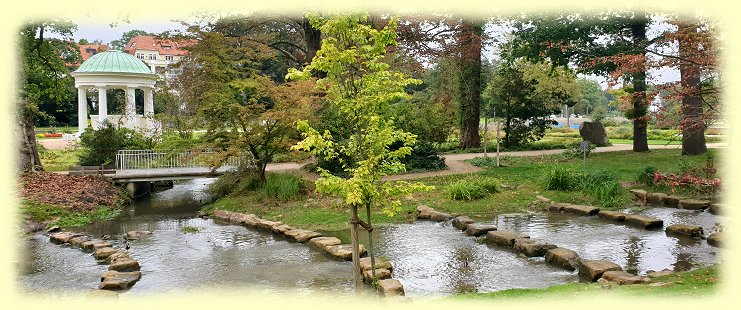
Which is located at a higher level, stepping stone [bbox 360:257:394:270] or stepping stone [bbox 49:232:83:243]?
stepping stone [bbox 360:257:394:270]

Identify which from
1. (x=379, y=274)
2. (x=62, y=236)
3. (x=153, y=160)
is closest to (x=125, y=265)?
(x=62, y=236)

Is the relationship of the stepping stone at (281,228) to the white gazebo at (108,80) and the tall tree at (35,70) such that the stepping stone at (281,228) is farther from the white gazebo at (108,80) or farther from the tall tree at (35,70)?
the white gazebo at (108,80)

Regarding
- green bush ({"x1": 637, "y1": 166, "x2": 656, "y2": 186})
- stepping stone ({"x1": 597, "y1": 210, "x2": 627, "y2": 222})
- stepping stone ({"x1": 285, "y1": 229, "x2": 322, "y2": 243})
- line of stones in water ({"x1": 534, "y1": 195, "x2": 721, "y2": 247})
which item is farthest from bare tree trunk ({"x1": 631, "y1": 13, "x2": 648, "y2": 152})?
stepping stone ({"x1": 285, "y1": 229, "x2": 322, "y2": 243})

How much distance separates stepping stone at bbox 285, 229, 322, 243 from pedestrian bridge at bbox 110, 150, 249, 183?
23.0ft

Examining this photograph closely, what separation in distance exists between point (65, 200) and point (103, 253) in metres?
6.64

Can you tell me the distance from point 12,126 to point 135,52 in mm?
57177

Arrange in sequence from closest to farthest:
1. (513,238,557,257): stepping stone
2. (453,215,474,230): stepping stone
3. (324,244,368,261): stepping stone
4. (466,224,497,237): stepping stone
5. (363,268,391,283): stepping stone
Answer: (363,268,391,283): stepping stone
(513,238,557,257): stepping stone
(324,244,368,261): stepping stone
(466,224,497,237): stepping stone
(453,215,474,230): stepping stone

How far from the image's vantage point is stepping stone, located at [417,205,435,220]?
45.7 feet

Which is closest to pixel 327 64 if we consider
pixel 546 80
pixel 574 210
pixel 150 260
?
pixel 150 260

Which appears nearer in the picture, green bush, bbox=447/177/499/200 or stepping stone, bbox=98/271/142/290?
stepping stone, bbox=98/271/142/290

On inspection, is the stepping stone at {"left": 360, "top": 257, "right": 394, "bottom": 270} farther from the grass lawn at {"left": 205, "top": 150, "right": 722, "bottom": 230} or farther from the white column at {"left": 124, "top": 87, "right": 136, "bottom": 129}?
the white column at {"left": 124, "top": 87, "right": 136, "bottom": 129}

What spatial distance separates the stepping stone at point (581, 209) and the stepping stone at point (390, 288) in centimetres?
755

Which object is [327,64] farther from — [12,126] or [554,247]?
[12,126]

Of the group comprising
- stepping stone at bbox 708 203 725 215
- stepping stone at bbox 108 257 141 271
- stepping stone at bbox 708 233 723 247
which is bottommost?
stepping stone at bbox 108 257 141 271
